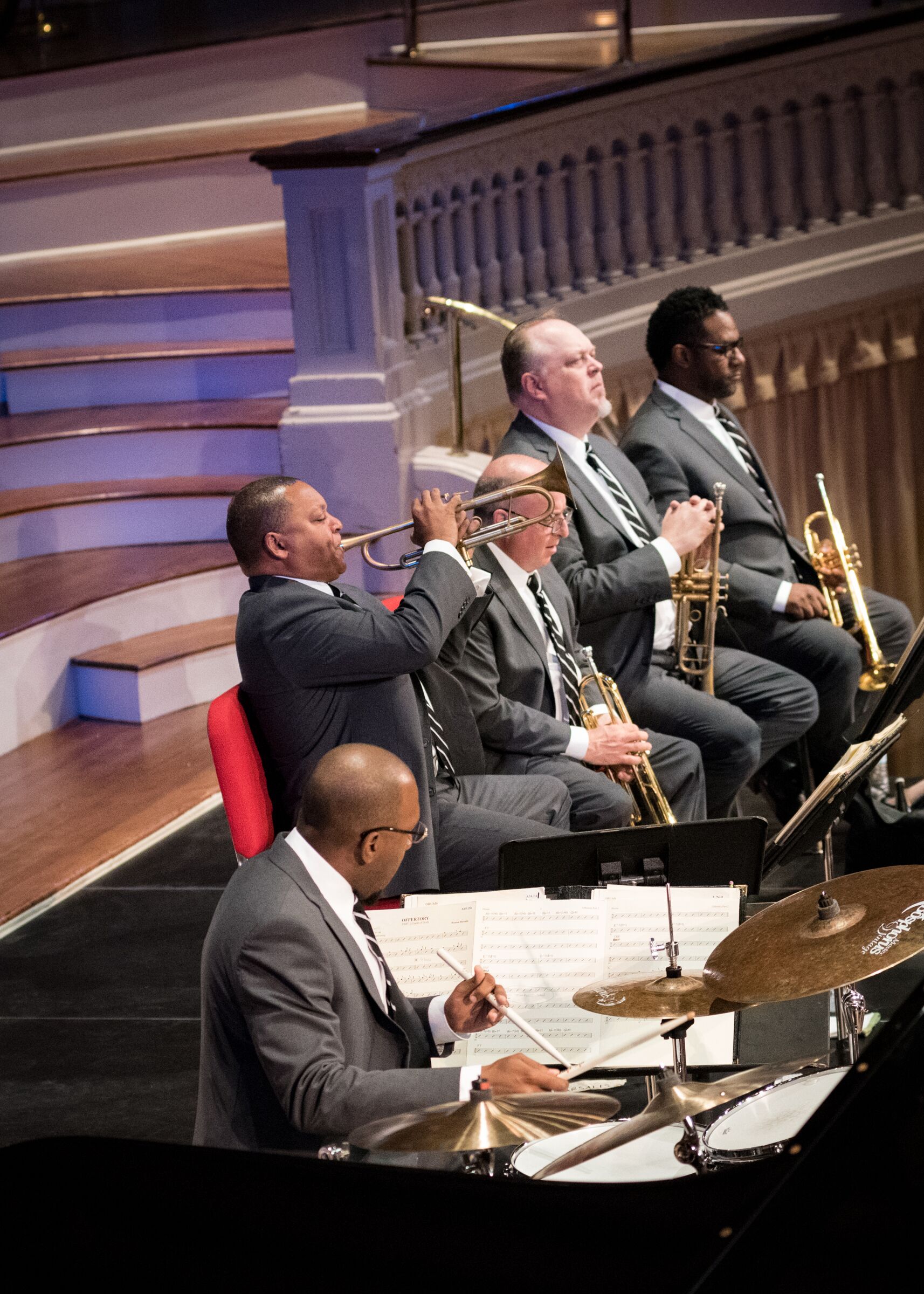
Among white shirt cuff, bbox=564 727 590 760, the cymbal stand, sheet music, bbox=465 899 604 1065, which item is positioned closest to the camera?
the cymbal stand

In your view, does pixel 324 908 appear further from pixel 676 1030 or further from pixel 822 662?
pixel 822 662

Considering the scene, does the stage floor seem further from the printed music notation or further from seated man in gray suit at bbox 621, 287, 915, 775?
seated man in gray suit at bbox 621, 287, 915, 775

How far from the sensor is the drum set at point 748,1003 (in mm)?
2375

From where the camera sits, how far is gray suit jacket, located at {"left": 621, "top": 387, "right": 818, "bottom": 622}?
5.07 metres

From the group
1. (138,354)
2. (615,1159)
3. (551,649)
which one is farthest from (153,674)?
(615,1159)

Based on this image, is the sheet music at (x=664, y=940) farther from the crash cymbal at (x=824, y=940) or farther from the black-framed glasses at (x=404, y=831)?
the black-framed glasses at (x=404, y=831)

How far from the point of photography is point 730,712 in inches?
181

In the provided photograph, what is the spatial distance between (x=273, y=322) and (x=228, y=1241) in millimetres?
5366

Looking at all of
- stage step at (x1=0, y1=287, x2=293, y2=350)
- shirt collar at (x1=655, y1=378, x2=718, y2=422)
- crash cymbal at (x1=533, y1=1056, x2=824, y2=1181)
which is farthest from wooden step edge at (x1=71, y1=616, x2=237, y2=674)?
crash cymbal at (x1=533, y1=1056, x2=824, y2=1181)

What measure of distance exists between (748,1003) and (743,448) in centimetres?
317

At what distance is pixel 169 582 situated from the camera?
6086mm

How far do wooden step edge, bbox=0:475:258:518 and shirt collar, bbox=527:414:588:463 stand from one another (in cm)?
190

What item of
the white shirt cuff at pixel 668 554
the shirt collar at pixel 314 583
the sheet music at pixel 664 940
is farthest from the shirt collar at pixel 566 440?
the sheet music at pixel 664 940

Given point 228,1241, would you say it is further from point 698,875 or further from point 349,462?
point 349,462
